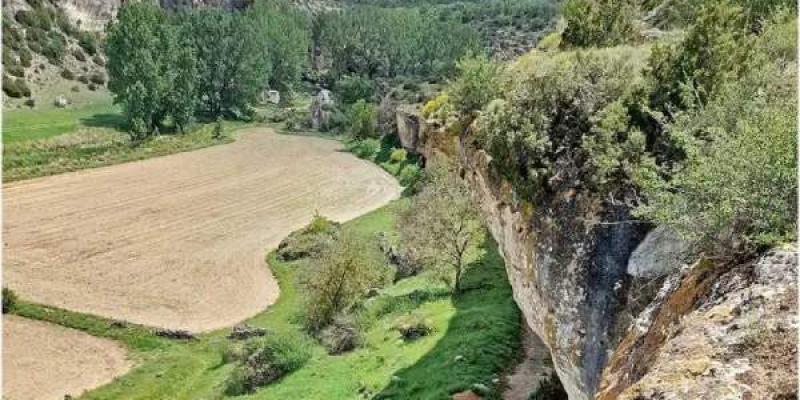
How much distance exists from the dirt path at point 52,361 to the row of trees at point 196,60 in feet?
199

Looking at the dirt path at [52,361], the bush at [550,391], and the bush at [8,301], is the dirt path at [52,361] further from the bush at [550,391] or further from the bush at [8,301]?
the bush at [550,391]

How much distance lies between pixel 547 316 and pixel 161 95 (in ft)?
303

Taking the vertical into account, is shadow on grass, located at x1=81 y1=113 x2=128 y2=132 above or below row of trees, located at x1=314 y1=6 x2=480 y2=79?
below

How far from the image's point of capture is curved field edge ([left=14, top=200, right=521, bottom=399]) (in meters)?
28.0

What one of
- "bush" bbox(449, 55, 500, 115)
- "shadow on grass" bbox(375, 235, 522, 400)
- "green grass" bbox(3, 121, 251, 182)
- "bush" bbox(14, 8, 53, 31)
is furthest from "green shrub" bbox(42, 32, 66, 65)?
"shadow on grass" bbox(375, 235, 522, 400)

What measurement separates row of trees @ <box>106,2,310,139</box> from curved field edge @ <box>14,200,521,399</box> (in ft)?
207

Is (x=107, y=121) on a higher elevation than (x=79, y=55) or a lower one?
lower

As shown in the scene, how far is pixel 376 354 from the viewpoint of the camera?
106ft

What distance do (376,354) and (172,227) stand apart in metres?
32.9

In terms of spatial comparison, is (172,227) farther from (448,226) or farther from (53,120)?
(53,120)

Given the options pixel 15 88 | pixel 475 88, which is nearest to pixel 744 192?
pixel 475 88

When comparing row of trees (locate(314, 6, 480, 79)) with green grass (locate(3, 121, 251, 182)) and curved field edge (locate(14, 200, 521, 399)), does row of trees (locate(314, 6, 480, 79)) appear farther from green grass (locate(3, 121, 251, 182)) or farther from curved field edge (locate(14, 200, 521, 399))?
curved field edge (locate(14, 200, 521, 399))

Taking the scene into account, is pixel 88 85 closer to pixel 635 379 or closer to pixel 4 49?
pixel 4 49

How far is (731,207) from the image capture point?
986 centimetres
